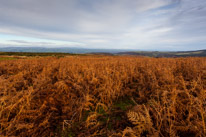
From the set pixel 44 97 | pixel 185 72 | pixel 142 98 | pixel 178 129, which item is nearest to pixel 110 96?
pixel 142 98

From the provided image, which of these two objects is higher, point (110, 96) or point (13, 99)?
point (13, 99)

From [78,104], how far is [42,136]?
2.84ft

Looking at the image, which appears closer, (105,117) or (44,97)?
(105,117)

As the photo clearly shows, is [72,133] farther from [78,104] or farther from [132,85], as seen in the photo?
[132,85]

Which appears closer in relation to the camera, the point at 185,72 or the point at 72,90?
the point at 72,90

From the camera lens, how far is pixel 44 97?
2.61 metres

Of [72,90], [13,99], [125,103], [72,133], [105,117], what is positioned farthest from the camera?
[72,90]

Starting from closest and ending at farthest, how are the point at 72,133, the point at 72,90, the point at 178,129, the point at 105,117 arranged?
the point at 178,129 → the point at 72,133 → the point at 105,117 → the point at 72,90

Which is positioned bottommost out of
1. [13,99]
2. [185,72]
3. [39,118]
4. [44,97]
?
[39,118]

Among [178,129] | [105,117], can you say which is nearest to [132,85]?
[105,117]

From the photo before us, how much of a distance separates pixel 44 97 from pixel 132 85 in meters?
2.99

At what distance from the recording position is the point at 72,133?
1.75 m

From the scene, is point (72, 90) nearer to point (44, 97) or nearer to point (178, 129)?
point (44, 97)

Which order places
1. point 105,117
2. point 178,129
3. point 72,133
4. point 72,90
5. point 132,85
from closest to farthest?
point 178,129
point 72,133
point 105,117
point 72,90
point 132,85
